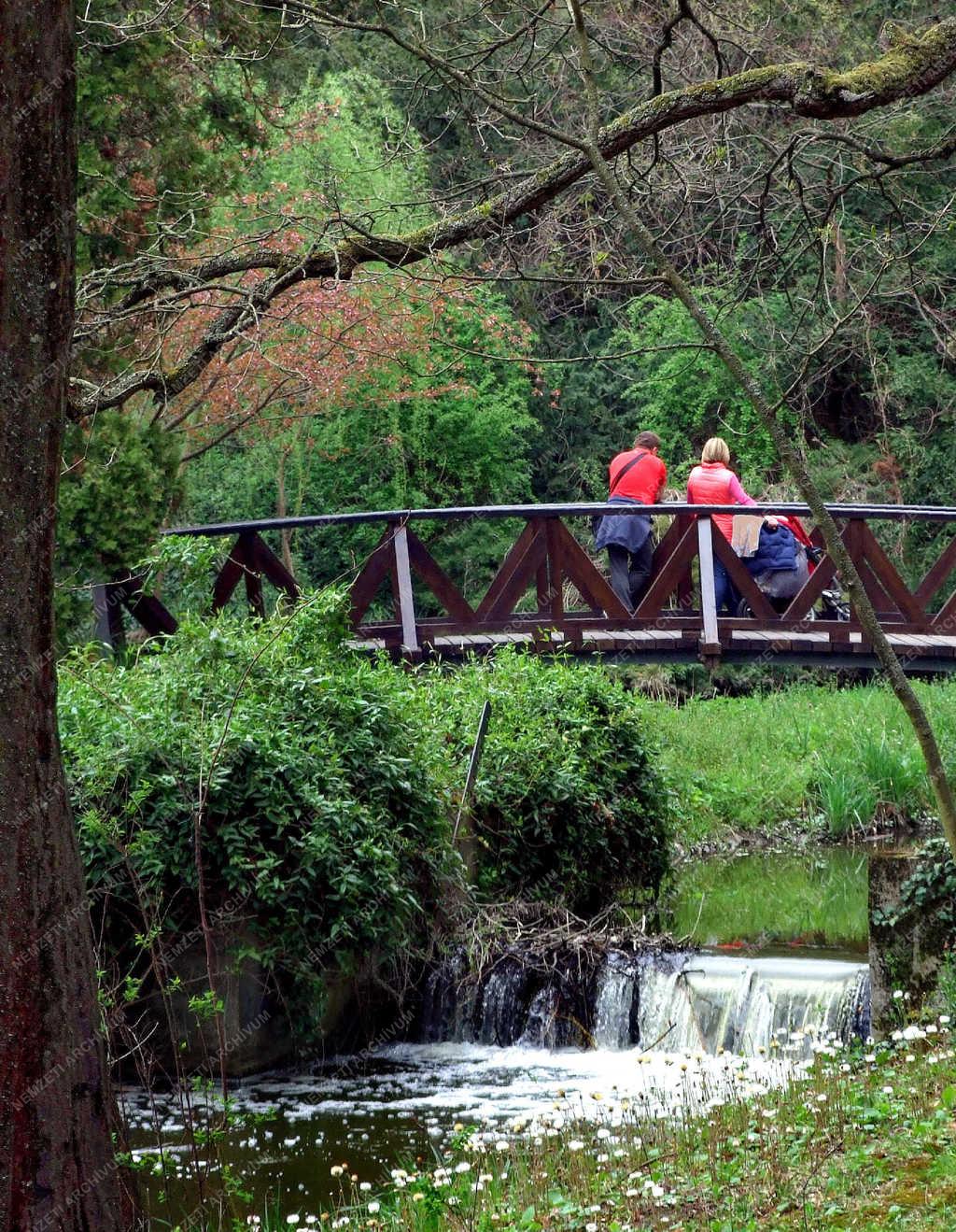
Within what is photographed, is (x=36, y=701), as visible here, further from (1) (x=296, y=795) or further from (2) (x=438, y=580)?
(2) (x=438, y=580)

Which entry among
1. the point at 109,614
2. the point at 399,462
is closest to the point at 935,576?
the point at 109,614

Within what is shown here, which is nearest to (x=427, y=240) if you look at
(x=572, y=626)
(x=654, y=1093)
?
(x=654, y=1093)

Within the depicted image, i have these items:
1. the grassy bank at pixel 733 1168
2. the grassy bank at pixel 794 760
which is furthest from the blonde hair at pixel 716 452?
the grassy bank at pixel 733 1168

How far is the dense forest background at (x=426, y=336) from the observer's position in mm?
11992

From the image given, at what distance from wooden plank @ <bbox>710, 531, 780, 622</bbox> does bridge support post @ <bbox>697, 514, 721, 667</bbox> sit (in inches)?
3.0

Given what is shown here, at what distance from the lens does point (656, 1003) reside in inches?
332

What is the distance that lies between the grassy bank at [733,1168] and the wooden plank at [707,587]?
22.6ft

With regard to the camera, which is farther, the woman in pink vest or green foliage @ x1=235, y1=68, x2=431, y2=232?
green foliage @ x1=235, y1=68, x2=431, y2=232

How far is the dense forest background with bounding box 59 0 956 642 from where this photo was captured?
1199 centimetres

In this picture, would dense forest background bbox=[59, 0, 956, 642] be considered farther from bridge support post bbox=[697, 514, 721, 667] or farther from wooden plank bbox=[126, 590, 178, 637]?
bridge support post bbox=[697, 514, 721, 667]

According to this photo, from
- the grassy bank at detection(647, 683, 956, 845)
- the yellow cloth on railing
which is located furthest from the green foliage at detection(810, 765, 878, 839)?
the yellow cloth on railing

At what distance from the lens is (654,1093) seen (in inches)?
273

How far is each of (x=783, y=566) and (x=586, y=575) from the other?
5.57 ft

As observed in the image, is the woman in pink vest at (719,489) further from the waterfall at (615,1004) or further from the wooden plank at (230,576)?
the waterfall at (615,1004)
